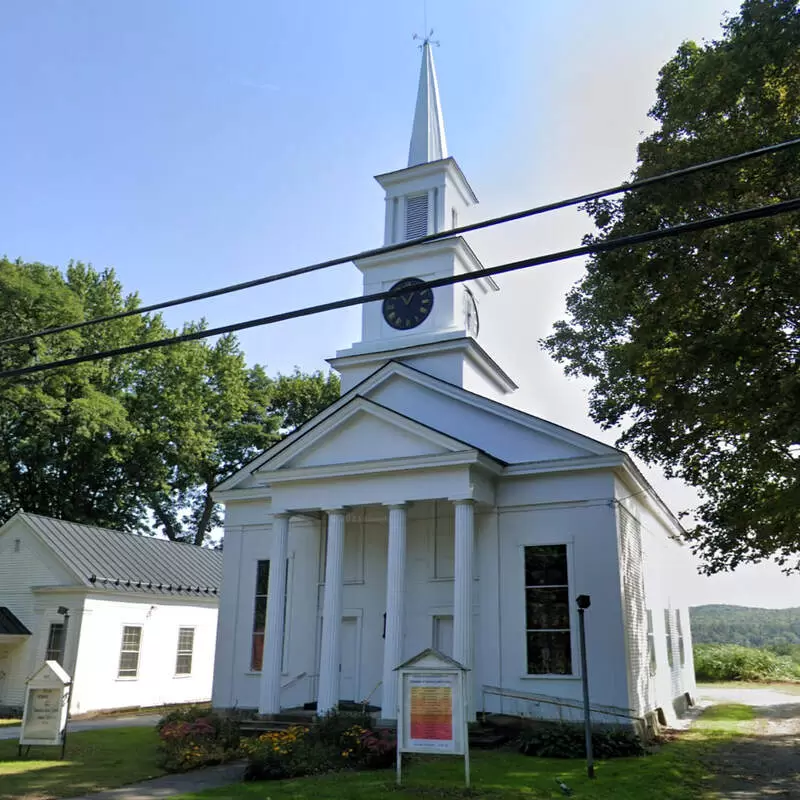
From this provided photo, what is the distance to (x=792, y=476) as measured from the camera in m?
14.0

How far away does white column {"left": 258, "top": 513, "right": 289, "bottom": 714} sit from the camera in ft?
62.1

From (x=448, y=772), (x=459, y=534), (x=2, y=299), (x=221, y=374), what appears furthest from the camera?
(x=221, y=374)

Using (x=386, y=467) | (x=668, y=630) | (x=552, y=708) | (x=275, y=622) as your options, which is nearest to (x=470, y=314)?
(x=386, y=467)

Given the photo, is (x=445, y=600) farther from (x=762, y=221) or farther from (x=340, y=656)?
(x=762, y=221)

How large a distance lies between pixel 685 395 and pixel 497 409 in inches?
288

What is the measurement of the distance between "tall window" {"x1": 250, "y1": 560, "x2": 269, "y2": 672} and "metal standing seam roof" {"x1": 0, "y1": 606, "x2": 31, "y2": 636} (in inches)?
364

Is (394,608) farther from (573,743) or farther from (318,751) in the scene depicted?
(573,743)

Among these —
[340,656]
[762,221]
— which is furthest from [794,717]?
[762,221]

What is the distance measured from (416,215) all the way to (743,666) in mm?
30407

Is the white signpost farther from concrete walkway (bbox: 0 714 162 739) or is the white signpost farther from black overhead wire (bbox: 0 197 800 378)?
concrete walkway (bbox: 0 714 162 739)

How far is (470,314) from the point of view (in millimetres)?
25828

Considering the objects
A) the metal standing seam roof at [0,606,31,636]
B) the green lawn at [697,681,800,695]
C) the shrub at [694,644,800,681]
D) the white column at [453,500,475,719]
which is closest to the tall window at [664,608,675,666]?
the white column at [453,500,475,719]

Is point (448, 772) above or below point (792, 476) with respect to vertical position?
below

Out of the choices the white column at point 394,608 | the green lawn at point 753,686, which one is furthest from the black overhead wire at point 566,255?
the green lawn at point 753,686
